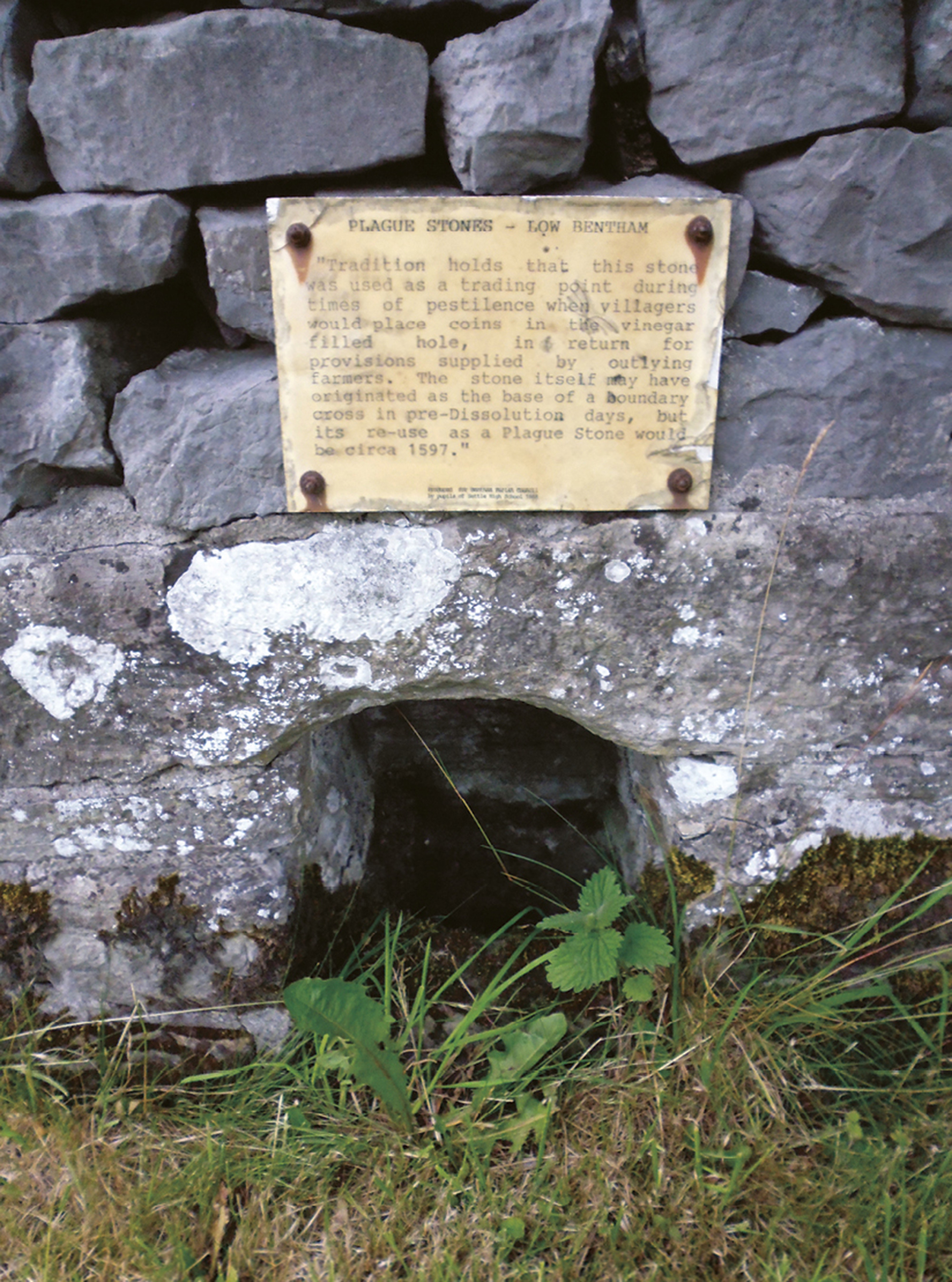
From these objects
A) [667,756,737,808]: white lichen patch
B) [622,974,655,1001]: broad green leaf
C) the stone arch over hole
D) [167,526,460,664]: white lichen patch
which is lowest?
the stone arch over hole

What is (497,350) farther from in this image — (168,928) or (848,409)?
(168,928)

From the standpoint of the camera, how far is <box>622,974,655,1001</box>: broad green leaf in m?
1.46

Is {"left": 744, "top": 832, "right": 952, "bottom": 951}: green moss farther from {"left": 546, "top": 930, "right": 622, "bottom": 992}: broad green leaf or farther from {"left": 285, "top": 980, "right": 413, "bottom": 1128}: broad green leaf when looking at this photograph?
{"left": 285, "top": 980, "right": 413, "bottom": 1128}: broad green leaf

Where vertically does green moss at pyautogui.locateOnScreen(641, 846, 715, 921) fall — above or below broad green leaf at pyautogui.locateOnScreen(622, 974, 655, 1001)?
above

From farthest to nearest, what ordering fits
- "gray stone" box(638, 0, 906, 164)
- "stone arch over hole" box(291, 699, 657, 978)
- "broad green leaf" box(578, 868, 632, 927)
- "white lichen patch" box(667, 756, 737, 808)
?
"stone arch over hole" box(291, 699, 657, 978) → "white lichen patch" box(667, 756, 737, 808) → "broad green leaf" box(578, 868, 632, 927) → "gray stone" box(638, 0, 906, 164)

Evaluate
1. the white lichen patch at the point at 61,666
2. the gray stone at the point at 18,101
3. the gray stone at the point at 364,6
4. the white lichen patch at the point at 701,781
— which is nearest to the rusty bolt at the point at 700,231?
the gray stone at the point at 364,6

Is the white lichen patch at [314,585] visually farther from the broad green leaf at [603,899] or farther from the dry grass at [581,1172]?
the dry grass at [581,1172]

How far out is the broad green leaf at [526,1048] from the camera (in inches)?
56.2

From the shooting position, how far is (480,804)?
7.14 ft

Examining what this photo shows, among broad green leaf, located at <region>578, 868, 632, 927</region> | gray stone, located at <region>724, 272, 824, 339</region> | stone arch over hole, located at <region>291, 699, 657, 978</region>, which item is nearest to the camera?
gray stone, located at <region>724, 272, 824, 339</region>

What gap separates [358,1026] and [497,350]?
115 cm

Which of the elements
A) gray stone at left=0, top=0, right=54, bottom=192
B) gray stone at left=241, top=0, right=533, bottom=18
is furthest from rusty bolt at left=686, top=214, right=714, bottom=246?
gray stone at left=0, top=0, right=54, bottom=192

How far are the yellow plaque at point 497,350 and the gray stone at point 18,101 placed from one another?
413 millimetres

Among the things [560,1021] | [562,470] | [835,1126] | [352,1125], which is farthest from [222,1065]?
[562,470]
